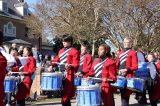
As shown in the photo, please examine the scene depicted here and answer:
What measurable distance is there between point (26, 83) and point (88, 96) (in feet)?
9.63

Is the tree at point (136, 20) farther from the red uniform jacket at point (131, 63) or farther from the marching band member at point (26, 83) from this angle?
the marching band member at point (26, 83)

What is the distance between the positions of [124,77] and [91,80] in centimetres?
156

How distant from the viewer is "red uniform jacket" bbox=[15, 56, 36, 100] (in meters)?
10.3

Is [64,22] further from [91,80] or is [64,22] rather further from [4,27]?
[91,80]

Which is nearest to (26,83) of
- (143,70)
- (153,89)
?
(143,70)

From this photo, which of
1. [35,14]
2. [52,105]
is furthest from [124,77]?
[35,14]

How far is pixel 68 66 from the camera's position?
9.33 m

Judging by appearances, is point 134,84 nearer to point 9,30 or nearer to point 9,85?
point 9,85

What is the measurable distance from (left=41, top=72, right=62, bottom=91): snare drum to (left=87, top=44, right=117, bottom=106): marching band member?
3.29 ft

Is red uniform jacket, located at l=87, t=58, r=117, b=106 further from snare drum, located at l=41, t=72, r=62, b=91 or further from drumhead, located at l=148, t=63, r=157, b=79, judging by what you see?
drumhead, located at l=148, t=63, r=157, b=79

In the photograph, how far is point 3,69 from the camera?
6965 mm

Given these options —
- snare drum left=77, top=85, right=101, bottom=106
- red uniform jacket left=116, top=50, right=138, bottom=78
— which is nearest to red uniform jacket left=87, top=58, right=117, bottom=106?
snare drum left=77, top=85, right=101, bottom=106

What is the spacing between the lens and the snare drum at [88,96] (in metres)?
7.93

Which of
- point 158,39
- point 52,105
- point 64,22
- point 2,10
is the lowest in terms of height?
point 52,105
